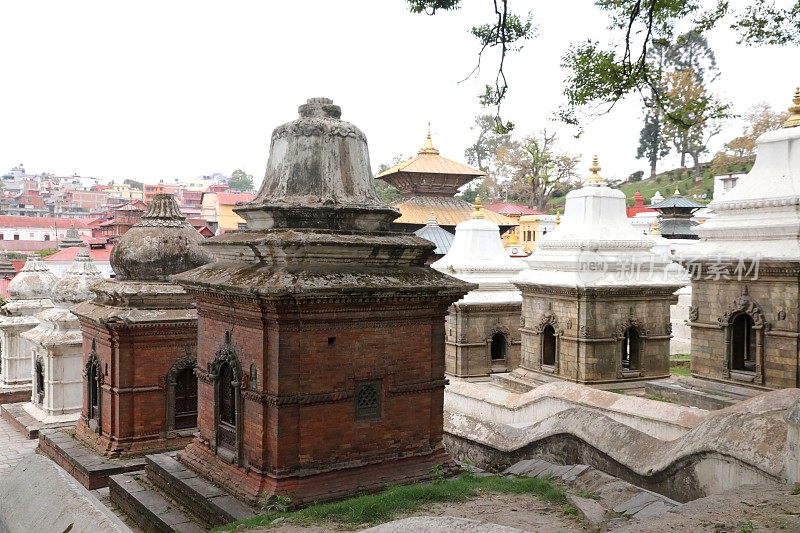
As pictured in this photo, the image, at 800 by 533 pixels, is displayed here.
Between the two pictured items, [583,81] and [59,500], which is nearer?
[59,500]

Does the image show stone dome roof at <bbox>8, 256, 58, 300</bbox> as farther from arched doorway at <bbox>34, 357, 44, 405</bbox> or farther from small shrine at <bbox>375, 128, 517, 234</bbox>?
small shrine at <bbox>375, 128, 517, 234</bbox>

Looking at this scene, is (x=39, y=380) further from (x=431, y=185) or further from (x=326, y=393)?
(x=431, y=185)

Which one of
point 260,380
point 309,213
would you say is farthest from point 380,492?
point 309,213

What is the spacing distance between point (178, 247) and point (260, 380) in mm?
5286

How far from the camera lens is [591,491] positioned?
8023mm

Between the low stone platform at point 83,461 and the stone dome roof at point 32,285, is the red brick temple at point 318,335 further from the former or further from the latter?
the stone dome roof at point 32,285

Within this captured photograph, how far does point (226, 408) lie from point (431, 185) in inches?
1065

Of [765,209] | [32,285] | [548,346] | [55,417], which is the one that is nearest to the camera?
[765,209]

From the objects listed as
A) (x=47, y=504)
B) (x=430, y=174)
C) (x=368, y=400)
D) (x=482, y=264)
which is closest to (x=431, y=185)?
(x=430, y=174)

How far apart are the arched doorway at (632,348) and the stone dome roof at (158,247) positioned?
9490 millimetres

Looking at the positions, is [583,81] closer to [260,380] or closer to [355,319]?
[355,319]

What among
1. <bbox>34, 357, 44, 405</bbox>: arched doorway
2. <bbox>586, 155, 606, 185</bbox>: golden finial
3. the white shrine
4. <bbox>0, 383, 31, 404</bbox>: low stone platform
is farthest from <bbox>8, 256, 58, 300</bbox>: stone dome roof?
<bbox>586, 155, 606, 185</bbox>: golden finial

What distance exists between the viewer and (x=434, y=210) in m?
34.2

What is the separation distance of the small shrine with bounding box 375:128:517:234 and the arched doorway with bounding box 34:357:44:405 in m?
19.5
